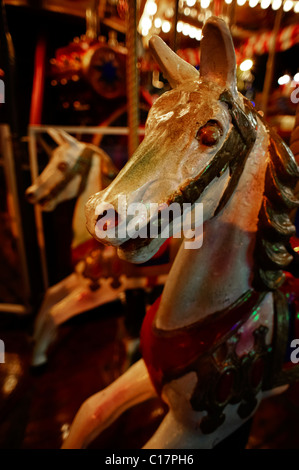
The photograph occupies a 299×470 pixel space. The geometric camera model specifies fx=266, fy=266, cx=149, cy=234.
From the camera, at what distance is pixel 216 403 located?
63cm

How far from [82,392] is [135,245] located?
1307mm

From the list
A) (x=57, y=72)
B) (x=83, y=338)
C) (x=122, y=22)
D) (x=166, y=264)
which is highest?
(x=122, y=22)

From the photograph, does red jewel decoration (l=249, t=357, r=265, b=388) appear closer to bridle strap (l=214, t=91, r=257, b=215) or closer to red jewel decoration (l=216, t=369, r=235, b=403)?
red jewel decoration (l=216, t=369, r=235, b=403)

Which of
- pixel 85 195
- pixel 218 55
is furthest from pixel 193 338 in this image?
pixel 85 195

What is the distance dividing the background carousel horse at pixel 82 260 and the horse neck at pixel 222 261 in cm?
84

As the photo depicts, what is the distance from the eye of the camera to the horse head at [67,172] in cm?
152

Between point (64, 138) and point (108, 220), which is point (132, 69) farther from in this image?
point (64, 138)

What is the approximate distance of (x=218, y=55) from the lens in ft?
1.48

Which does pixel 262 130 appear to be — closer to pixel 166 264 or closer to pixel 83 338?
pixel 166 264

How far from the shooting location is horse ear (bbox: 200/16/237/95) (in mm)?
420

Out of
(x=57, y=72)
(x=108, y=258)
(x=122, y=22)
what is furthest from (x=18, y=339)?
(x=122, y=22)

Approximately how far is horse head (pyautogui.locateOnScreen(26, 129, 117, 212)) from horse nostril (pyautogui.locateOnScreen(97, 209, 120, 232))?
1224 millimetres

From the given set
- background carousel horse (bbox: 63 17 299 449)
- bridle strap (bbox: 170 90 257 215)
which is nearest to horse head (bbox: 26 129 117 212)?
background carousel horse (bbox: 63 17 299 449)
